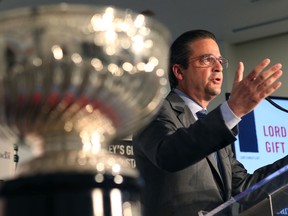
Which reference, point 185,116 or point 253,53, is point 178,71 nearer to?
point 185,116

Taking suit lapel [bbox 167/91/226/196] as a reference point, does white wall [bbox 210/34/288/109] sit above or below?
above

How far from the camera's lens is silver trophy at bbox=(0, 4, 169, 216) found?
31 centimetres

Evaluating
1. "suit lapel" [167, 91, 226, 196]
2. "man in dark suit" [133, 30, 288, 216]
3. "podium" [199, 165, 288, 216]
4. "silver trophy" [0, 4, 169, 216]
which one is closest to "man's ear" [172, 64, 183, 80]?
"man in dark suit" [133, 30, 288, 216]

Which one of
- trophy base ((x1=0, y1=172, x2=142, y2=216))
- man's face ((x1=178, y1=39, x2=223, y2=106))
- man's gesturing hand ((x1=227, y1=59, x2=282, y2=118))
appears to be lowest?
trophy base ((x1=0, y1=172, x2=142, y2=216))

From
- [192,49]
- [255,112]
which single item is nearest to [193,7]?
[255,112]

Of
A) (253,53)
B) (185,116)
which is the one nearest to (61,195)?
(185,116)

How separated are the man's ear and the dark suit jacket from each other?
0.11 metres

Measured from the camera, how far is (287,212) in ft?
3.16

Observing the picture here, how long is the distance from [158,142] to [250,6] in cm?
242

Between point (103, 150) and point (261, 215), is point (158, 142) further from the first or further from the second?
point (103, 150)

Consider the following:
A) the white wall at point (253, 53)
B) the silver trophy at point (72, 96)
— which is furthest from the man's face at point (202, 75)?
the white wall at point (253, 53)

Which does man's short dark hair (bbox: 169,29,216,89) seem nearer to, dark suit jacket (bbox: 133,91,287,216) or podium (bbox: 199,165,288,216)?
dark suit jacket (bbox: 133,91,287,216)

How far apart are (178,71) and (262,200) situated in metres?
0.62

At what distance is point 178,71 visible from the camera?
4.87 ft
